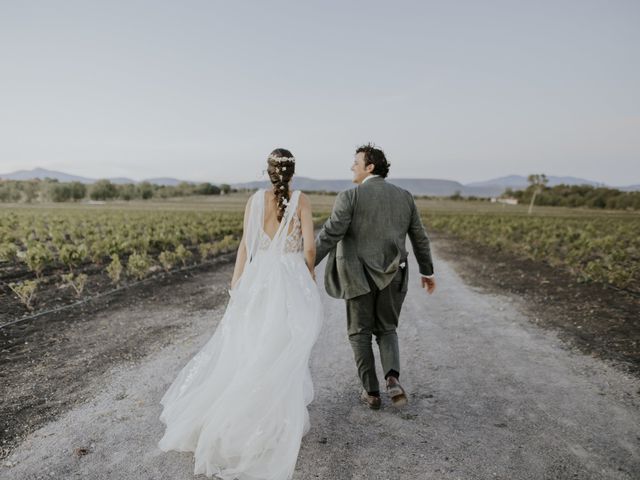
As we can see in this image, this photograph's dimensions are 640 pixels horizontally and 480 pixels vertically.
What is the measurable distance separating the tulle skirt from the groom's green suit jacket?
1.69ft

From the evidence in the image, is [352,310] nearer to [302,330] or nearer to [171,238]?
[302,330]

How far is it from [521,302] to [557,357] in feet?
9.54

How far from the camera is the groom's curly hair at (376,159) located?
A: 11.0 ft

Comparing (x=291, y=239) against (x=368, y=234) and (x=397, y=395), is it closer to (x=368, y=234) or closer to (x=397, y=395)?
(x=368, y=234)

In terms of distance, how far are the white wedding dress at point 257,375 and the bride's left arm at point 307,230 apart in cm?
4

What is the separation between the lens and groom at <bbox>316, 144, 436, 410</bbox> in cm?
330

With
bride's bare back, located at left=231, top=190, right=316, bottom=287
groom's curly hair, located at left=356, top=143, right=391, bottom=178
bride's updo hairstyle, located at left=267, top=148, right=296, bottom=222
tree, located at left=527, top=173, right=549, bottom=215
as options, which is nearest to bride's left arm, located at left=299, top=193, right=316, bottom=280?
bride's bare back, located at left=231, top=190, right=316, bottom=287

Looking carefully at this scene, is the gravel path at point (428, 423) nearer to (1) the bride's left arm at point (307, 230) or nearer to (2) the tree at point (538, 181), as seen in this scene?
(1) the bride's left arm at point (307, 230)

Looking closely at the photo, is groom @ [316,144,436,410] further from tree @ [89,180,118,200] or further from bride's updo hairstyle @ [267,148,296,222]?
tree @ [89,180,118,200]

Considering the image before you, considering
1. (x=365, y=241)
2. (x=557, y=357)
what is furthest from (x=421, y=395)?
(x=557, y=357)

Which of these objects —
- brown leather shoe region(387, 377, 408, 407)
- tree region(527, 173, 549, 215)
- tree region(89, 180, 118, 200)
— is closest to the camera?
brown leather shoe region(387, 377, 408, 407)

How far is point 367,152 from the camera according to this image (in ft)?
11.1

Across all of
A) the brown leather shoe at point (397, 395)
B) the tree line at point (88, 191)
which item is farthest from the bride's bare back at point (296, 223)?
the tree line at point (88, 191)

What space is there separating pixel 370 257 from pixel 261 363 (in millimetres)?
1261
